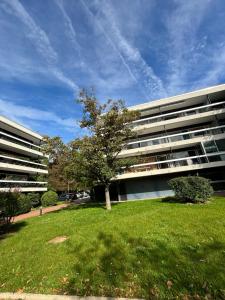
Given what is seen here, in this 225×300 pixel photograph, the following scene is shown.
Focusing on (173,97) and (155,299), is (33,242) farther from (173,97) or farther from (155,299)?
(173,97)

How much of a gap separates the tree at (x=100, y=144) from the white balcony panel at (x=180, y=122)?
38.0 ft

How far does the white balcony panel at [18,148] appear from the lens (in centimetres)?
3488

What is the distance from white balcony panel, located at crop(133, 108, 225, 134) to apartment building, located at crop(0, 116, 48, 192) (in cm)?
2298

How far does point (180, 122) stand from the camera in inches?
1228

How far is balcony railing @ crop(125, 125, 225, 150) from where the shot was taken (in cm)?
2847

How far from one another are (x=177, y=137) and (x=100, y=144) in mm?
17254

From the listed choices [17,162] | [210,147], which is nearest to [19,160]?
[17,162]

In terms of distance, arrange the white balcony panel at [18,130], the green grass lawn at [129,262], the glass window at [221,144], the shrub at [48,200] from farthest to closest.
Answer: the white balcony panel at [18,130], the shrub at [48,200], the glass window at [221,144], the green grass lawn at [129,262]

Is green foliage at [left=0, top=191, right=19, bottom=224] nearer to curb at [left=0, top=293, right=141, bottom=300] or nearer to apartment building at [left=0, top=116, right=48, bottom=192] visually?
curb at [left=0, top=293, right=141, bottom=300]

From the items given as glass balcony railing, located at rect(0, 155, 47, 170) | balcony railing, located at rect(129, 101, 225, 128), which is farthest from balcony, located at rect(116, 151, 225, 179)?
glass balcony railing, located at rect(0, 155, 47, 170)

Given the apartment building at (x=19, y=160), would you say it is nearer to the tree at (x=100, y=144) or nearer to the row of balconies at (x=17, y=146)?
the row of balconies at (x=17, y=146)

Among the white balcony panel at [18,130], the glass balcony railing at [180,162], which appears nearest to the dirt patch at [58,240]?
the glass balcony railing at [180,162]

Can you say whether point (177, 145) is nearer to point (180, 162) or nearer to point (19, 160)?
point (180, 162)

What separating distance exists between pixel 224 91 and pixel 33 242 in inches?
1275
